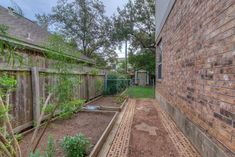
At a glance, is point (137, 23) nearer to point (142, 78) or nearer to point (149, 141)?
point (142, 78)

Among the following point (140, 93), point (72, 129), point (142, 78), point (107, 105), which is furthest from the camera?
point (142, 78)

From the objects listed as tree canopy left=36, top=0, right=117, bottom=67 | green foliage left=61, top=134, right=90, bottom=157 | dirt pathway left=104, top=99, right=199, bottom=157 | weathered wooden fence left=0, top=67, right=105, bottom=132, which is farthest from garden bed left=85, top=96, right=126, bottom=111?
tree canopy left=36, top=0, right=117, bottom=67

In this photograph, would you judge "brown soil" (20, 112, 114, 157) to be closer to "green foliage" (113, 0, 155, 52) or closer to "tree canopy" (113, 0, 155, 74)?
"tree canopy" (113, 0, 155, 74)

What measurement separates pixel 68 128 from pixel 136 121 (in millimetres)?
1967

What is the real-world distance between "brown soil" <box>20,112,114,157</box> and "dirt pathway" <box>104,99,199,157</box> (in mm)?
471

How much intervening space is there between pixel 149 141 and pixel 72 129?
1784mm

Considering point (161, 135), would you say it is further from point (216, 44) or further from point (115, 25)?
point (115, 25)

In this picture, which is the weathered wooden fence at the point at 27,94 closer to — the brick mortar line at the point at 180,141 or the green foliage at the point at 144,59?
the brick mortar line at the point at 180,141

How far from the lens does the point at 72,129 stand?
418 cm

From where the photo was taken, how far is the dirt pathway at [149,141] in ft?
10.1

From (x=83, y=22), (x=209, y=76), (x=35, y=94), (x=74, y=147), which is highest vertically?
(x=83, y=22)

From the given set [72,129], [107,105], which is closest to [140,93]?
[107,105]

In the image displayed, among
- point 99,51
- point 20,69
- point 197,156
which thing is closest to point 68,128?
point 20,69

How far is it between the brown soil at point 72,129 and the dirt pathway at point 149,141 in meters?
0.47
